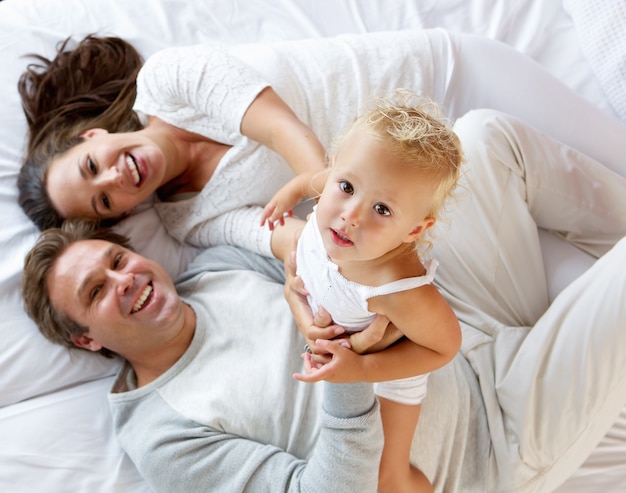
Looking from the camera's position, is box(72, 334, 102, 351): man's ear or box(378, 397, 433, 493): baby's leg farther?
box(72, 334, 102, 351): man's ear

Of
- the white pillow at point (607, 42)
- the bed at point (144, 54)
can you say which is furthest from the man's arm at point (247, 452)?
the white pillow at point (607, 42)

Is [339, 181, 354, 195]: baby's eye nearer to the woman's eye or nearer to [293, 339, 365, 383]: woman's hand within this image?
[293, 339, 365, 383]: woman's hand

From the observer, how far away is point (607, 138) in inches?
58.9

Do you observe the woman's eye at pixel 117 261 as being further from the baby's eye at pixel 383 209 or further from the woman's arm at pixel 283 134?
the baby's eye at pixel 383 209

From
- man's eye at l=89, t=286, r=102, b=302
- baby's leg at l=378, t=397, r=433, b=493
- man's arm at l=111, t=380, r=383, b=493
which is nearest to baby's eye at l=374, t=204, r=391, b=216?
man's arm at l=111, t=380, r=383, b=493

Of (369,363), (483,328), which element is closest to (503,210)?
(483,328)

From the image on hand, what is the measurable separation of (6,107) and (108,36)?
12.9 inches

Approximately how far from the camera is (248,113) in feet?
4.63

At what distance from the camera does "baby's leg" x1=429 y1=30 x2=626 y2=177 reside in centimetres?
150

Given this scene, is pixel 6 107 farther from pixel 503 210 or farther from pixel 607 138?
pixel 607 138

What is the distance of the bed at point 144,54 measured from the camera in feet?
4.24

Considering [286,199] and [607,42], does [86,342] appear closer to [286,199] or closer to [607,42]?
[286,199]

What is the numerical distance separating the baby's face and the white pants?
543 mm

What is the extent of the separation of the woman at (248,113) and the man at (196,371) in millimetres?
145
